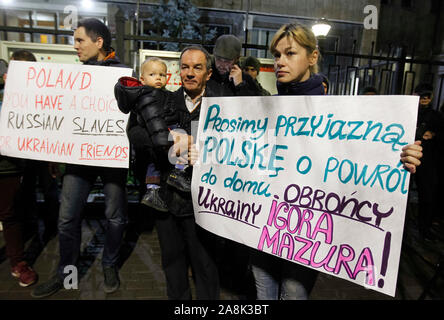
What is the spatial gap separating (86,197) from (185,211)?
44.1 inches

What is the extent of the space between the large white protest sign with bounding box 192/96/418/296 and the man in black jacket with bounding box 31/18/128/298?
107cm

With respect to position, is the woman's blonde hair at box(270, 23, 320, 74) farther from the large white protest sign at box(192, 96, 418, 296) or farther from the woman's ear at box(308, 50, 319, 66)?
the large white protest sign at box(192, 96, 418, 296)

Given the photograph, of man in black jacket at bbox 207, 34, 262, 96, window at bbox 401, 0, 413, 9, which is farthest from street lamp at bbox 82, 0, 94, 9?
window at bbox 401, 0, 413, 9

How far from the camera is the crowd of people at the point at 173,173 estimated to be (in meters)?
1.73

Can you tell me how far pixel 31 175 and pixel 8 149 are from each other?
2.99 feet

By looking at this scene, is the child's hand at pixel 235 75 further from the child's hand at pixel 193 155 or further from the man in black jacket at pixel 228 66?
the child's hand at pixel 193 155

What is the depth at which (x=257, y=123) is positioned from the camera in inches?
67.0

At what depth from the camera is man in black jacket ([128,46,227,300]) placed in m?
1.94

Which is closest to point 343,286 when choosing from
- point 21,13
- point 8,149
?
point 8,149

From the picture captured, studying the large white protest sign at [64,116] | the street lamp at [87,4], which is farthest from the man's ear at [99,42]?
the street lamp at [87,4]

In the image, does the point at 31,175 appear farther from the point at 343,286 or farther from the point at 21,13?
the point at 21,13

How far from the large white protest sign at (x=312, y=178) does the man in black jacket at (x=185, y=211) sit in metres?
0.16

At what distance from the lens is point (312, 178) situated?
1555 millimetres

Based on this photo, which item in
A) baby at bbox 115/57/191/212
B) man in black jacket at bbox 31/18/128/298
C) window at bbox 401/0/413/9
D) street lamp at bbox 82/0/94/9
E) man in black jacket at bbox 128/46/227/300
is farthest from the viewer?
Result: window at bbox 401/0/413/9
